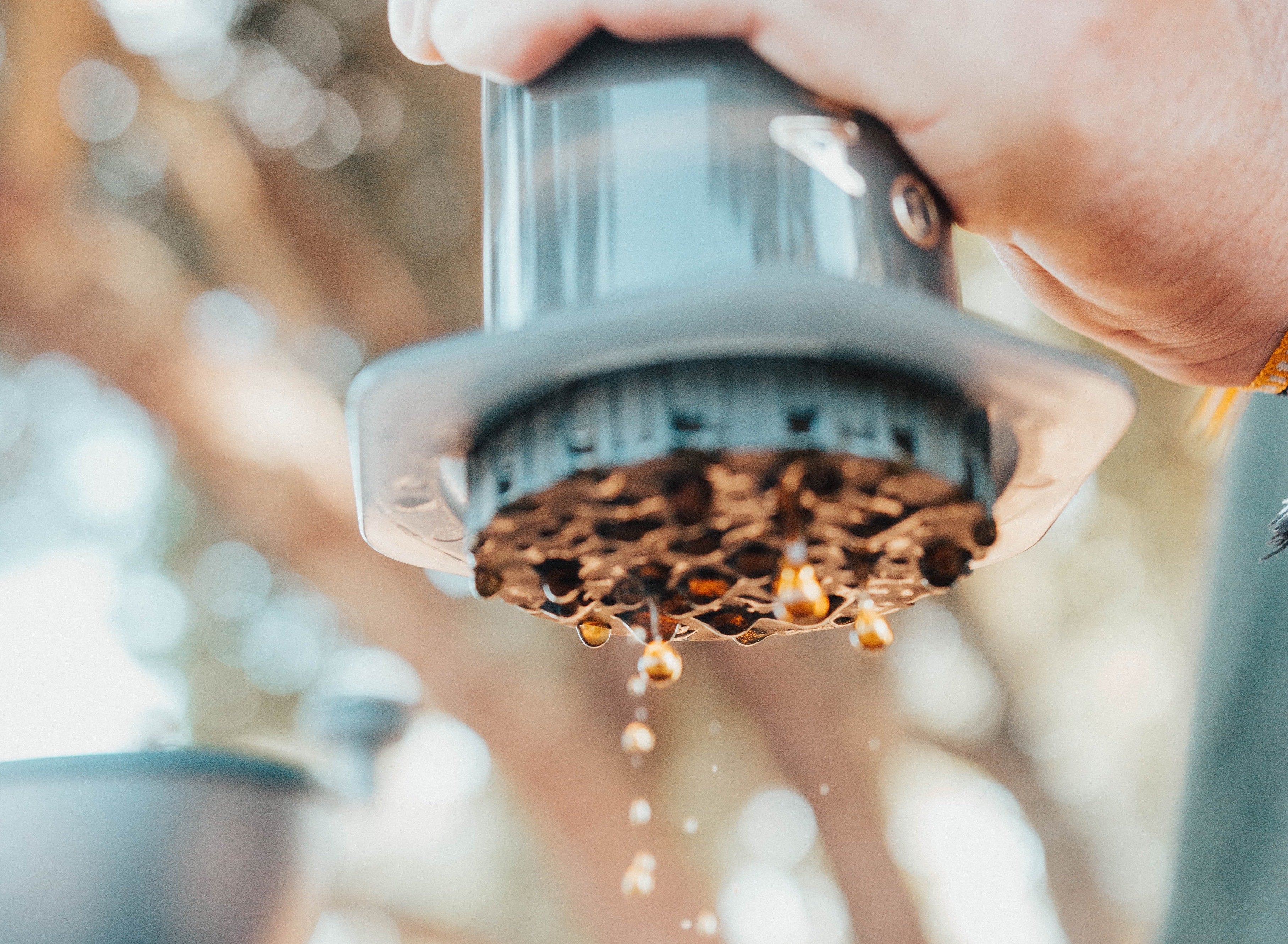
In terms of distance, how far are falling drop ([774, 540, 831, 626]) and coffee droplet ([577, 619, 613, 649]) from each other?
5 cm

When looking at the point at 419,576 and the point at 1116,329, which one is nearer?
the point at 1116,329

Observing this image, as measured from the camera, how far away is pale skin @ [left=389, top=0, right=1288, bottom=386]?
0.75 feet

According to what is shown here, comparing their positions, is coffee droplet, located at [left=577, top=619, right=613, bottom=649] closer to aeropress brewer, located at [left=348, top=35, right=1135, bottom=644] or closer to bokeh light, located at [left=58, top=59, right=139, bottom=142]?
aeropress brewer, located at [left=348, top=35, right=1135, bottom=644]

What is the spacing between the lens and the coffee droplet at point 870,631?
0.24m

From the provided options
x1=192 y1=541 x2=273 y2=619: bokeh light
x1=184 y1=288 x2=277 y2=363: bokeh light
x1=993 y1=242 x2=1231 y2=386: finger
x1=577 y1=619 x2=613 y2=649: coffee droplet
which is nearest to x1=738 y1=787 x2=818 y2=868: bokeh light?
x1=192 y1=541 x2=273 y2=619: bokeh light

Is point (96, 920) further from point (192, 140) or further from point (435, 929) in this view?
point (435, 929)

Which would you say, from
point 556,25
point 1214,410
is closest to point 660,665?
point 556,25

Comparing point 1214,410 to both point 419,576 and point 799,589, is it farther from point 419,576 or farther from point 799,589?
point 419,576

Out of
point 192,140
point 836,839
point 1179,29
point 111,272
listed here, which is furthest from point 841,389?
point 836,839

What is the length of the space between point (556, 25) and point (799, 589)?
133 millimetres

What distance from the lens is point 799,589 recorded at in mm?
218

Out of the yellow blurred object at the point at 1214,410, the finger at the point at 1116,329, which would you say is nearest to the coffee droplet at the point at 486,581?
the finger at the point at 1116,329

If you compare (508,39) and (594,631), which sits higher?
(508,39)

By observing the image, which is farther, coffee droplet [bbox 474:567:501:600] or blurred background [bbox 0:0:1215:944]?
blurred background [bbox 0:0:1215:944]
